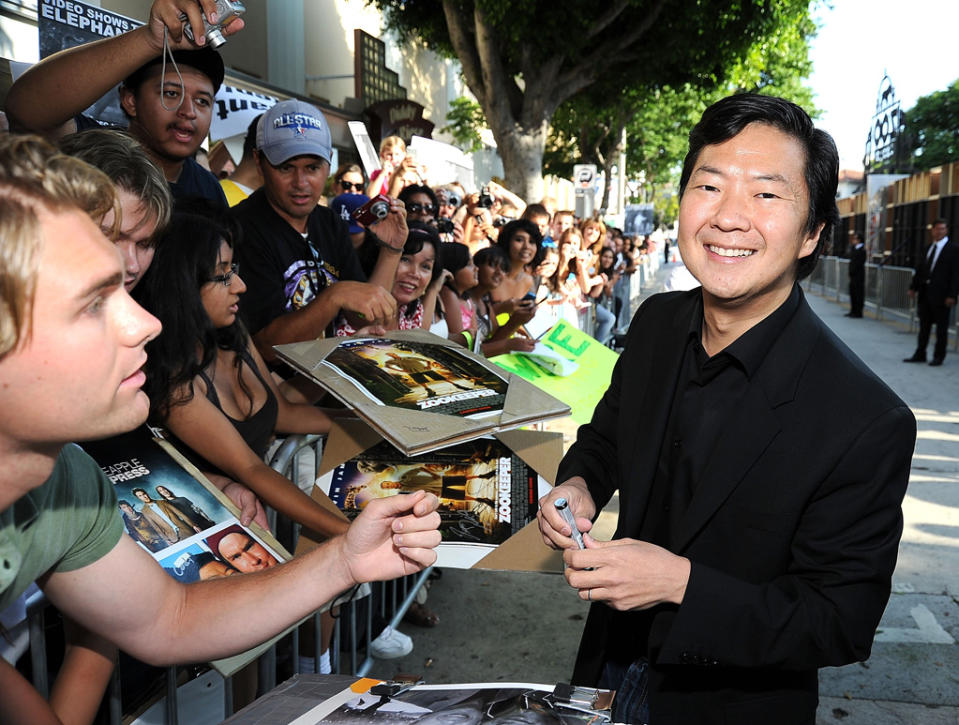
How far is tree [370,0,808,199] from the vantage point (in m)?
14.5

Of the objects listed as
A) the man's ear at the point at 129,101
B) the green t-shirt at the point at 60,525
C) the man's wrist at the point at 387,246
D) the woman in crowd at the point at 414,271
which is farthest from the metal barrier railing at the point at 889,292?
the green t-shirt at the point at 60,525

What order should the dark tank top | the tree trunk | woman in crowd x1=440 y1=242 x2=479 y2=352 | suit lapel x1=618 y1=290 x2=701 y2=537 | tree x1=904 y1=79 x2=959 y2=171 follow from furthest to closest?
tree x1=904 y1=79 x2=959 y2=171
the tree trunk
woman in crowd x1=440 y1=242 x2=479 y2=352
the dark tank top
suit lapel x1=618 y1=290 x2=701 y2=537

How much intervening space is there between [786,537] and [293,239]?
8.32 ft

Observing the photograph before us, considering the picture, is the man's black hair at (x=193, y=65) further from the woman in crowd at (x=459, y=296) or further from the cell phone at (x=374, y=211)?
the woman in crowd at (x=459, y=296)

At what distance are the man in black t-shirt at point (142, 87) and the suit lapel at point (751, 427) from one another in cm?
178

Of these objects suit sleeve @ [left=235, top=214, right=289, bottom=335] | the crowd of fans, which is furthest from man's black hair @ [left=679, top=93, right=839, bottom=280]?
suit sleeve @ [left=235, top=214, right=289, bottom=335]

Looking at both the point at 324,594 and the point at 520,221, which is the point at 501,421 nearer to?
the point at 324,594

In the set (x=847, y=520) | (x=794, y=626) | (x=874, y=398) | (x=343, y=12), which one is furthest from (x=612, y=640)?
(x=343, y=12)

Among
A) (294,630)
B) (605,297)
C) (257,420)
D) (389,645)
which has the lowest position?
(389,645)

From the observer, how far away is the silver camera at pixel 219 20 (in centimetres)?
237

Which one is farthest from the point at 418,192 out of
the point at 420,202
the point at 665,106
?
the point at 665,106

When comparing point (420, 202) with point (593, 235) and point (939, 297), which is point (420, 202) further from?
point (939, 297)

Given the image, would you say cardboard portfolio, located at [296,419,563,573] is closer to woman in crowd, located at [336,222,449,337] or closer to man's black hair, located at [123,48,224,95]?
man's black hair, located at [123,48,224,95]

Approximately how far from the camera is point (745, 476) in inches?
68.5
